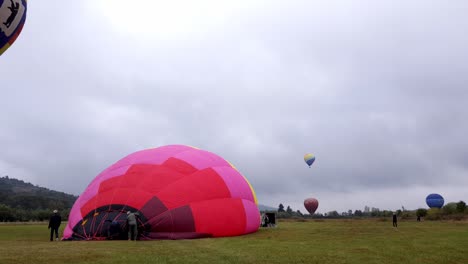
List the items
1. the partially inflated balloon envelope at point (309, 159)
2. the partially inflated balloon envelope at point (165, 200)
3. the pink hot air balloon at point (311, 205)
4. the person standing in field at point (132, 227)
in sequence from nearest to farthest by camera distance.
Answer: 1. the person standing in field at point (132, 227)
2. the partially inflated balloon envelope at point (165, 200)
3. the partially inflated balloon envelope at point (309, 159)
4. the pink hot air balloon at point (311, 205)

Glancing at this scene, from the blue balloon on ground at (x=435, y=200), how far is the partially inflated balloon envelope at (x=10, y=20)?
70.9 meters

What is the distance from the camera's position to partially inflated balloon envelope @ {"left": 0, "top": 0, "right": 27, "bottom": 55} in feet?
30.7

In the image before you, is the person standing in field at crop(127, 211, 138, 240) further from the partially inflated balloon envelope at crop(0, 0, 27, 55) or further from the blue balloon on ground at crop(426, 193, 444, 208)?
the blue balloon on ground at crop(426, 193, 444, 208)

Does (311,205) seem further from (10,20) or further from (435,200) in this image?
(10,20)

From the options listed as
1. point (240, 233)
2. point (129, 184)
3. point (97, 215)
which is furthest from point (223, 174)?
point (97, 215)

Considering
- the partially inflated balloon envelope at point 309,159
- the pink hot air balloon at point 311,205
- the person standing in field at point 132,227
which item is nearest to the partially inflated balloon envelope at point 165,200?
the person standing in field at point 132,227

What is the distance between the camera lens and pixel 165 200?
15945 mm

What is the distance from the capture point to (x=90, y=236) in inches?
602

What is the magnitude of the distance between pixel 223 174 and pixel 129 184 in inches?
173

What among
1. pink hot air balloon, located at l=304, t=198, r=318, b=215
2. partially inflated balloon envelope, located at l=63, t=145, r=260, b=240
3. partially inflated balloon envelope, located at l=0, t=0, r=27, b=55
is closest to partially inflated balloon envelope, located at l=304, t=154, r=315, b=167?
pink hot air balloon, located at l=304, t=198, r=318, b=215

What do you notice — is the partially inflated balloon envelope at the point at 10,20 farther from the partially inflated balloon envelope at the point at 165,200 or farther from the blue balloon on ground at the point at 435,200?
the blue balloon on ground at the point at 435,200

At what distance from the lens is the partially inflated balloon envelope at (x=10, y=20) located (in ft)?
30.7

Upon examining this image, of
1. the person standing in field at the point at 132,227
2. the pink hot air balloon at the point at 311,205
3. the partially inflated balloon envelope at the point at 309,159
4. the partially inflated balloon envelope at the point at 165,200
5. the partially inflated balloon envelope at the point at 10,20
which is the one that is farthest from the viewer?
the pink hot air balloon at the point at 311,205

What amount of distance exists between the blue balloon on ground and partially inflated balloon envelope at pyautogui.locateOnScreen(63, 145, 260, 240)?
2315 inches
